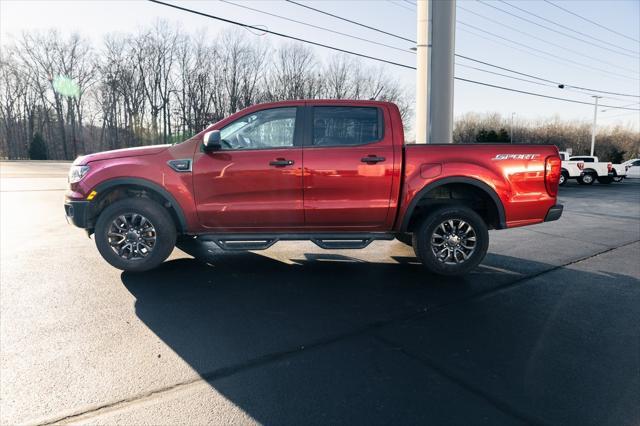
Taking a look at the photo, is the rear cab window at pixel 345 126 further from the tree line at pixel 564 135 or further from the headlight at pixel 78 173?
the tree line at pixel 564 135

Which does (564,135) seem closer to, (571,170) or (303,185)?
(571,170)

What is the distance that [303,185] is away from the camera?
480 cm

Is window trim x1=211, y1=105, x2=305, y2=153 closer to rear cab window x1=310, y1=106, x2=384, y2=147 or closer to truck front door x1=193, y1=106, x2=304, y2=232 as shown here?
truck front door x1=193, y1=106, x2=304, y2=232

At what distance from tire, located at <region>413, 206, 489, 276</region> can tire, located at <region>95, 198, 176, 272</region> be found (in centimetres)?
306

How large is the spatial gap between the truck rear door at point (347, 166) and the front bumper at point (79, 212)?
2.59 meters

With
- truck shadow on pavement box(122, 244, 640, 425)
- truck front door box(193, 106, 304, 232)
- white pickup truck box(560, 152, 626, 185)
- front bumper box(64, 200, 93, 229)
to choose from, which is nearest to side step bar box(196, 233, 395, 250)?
truck front door box(193, 106, 304, 232)

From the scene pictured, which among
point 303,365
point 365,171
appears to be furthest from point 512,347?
point 365,171

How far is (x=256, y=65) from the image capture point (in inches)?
2231

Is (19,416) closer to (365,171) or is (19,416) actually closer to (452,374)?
(452,374)

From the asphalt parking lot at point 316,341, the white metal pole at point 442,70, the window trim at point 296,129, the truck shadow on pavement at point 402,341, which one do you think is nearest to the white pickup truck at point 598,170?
the white metal pole at point 442,70

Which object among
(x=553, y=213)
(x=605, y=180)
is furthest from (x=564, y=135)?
(x=553, y=213)

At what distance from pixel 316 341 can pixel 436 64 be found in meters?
9.03

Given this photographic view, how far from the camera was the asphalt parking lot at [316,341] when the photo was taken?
7.90ft

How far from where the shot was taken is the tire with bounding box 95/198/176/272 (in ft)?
15.9
